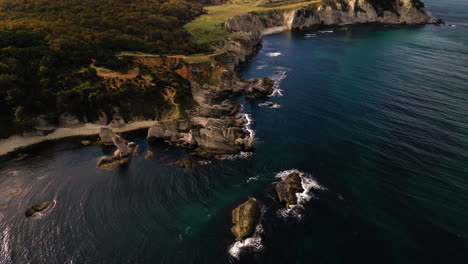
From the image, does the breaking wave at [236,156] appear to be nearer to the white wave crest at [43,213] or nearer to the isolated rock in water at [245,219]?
the isolated rock in water at [245,219]

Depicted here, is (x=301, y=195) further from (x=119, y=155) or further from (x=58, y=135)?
(x=58, y=135)

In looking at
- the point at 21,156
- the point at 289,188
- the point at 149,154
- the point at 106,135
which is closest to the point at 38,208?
the point at 21,156

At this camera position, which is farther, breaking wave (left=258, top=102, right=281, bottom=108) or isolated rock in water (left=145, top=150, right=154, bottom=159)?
breaking wave (left=258, top=102, right=281, bottom=108)

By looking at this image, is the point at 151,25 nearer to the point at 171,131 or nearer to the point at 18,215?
the point at 171,131

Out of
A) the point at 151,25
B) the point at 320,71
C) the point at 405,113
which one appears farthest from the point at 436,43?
the point at 151,25

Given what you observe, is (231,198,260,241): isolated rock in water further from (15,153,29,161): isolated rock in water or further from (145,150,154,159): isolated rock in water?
(15,153,29,161): isolated rock in water

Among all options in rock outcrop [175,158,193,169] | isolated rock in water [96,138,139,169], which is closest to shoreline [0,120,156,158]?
isolated rock in water [96,138,139,169]
